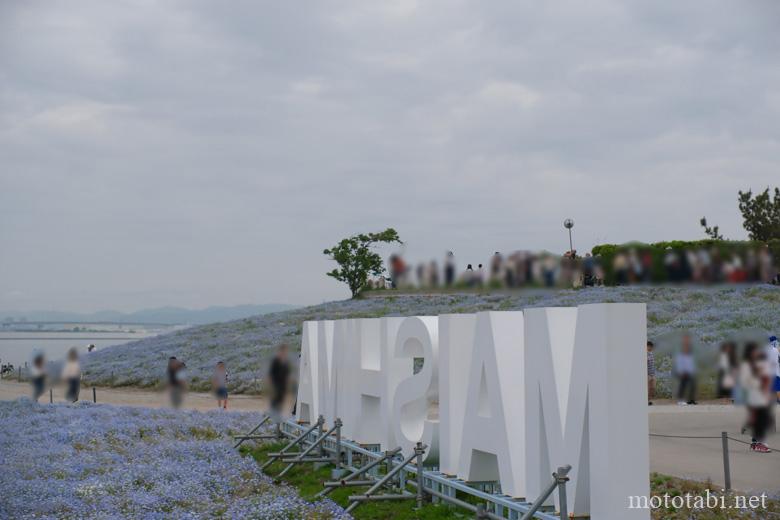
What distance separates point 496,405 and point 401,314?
26.8 metres

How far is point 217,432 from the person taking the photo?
18.1 meters

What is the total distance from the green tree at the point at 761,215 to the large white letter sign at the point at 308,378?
1329 inches

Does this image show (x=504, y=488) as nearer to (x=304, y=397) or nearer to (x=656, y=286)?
(x=304, y=397)

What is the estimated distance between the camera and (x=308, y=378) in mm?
16156

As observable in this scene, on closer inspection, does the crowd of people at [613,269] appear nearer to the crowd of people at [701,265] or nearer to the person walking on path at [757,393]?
the crowd of people at [701,265]

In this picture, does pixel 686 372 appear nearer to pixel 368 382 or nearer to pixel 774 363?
pixel 774 363

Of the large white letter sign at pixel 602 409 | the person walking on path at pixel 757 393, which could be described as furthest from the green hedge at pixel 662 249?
the large white letter sign at pixel 602 409

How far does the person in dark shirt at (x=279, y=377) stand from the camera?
663 inches

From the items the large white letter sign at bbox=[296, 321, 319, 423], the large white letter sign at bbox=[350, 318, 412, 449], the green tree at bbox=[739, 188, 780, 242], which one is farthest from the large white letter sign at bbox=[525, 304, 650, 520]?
the green tree at bbox=[739, 188, 780, 242]

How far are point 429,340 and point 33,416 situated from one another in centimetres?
1221

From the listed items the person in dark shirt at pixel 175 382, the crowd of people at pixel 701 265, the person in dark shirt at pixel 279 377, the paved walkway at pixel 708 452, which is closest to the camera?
the paved walkway at pixel 708 452

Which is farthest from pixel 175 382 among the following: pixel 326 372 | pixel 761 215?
pixel 761 215

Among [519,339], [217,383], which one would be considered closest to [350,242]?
[217,383]
